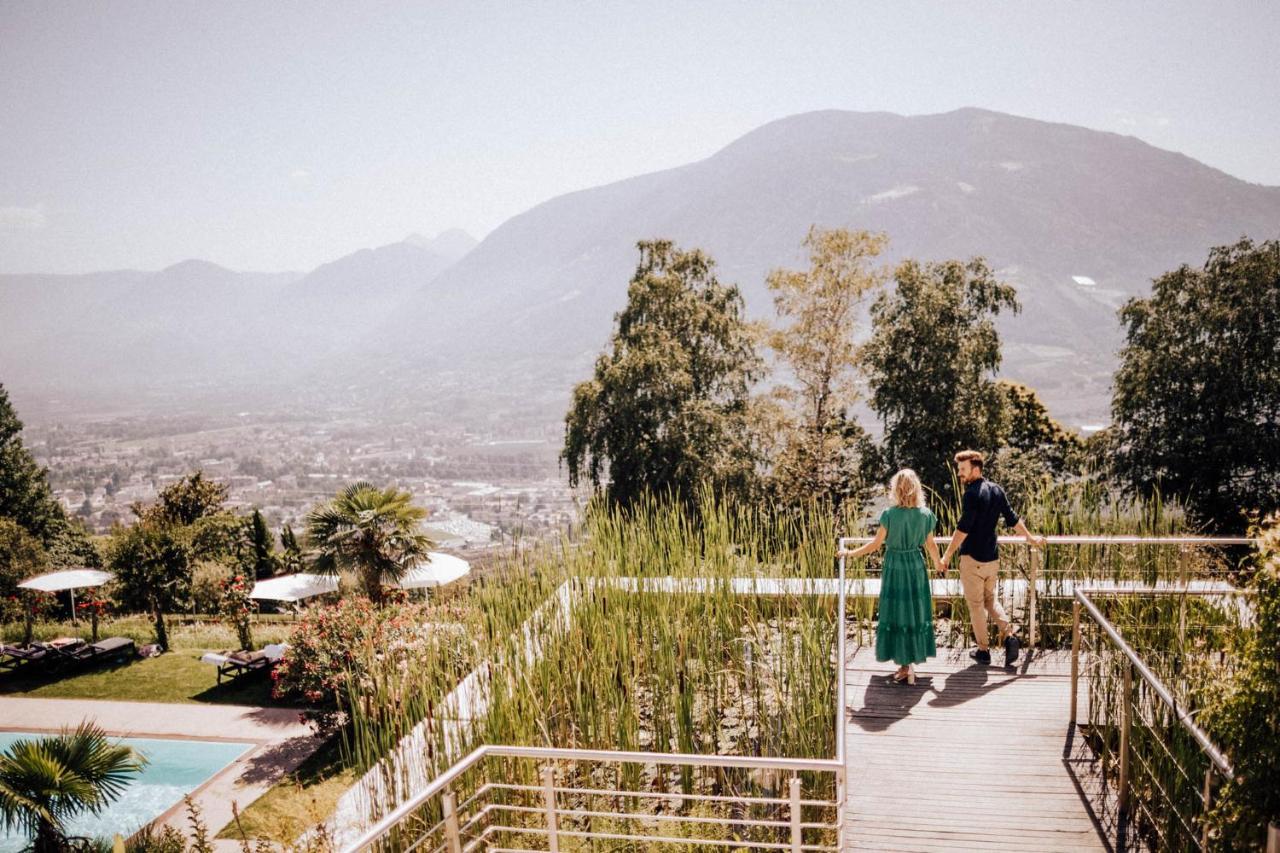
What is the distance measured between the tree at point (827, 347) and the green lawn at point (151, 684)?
11.6 meters

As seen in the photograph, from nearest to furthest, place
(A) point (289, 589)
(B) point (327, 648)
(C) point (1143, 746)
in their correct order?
(C) point (1143, 746), (B) point (327, 648), (A) point (289, 589)

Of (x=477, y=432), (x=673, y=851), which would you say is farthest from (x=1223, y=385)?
(x=477, y=432)

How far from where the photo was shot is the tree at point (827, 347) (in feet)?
59.9

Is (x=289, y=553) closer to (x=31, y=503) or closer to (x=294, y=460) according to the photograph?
(x=31, y=503)

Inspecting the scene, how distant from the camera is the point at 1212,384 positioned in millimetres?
17312

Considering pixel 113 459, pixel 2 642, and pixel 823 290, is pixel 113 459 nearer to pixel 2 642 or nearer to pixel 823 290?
pixel 2 642

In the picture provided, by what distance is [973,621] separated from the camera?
491 cm

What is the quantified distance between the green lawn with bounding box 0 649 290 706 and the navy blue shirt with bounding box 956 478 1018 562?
12.2m

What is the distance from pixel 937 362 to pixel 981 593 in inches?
494

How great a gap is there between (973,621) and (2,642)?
2231 cm

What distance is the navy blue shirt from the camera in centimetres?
474

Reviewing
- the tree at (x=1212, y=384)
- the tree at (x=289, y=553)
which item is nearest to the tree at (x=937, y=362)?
the tree at (x=1212, y=384)

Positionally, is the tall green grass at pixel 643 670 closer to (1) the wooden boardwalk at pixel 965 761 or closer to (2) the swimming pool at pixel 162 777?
(1) the wooden boardwalk at pixel 965 761

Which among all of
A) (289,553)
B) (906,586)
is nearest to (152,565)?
(289,553)
